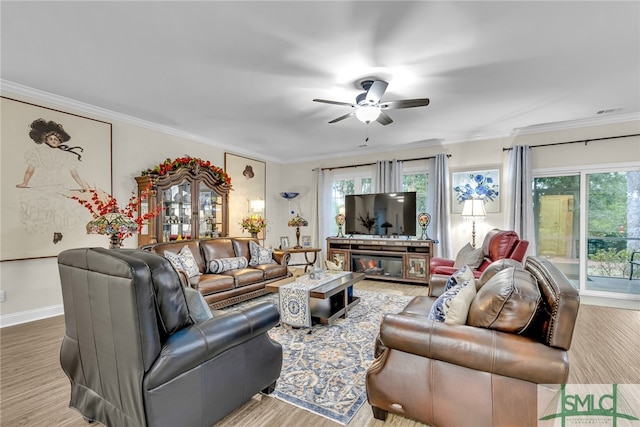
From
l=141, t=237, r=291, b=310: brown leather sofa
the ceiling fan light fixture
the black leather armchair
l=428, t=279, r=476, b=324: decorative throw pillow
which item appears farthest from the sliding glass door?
the black leather armchair

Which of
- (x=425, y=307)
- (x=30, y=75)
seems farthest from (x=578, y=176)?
(x=30, y=75)

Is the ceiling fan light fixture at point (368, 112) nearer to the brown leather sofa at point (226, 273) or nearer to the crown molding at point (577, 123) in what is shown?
the brown leather sofa at point (226, 273)

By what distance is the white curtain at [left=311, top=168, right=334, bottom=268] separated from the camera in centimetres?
690

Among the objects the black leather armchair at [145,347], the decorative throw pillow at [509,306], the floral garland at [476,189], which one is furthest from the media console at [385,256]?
the black leather armchair at [145,347]

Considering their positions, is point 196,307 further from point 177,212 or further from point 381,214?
point 381,214

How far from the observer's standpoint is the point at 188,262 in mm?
3795

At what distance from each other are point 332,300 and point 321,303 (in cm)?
16

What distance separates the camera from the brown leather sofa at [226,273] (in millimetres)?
3680

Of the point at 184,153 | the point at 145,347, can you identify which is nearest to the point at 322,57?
Answer: the point at 145,347

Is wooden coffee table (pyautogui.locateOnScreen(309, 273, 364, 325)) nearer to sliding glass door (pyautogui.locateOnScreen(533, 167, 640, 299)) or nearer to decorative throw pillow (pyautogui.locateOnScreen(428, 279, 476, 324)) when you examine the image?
decorative throw pillow (pyautogui.locateOnScreen(428, 279, 476, 324))

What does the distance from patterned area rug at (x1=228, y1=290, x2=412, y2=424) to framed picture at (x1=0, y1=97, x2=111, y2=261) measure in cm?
307

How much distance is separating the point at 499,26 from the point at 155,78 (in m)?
3.31

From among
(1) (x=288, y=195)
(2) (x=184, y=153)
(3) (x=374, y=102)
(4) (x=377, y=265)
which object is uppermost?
(3) (x=374, y=102)

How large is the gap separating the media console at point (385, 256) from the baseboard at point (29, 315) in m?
4.43
